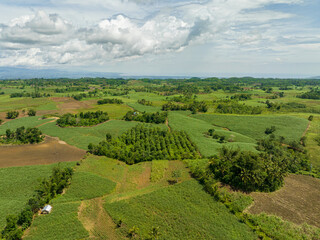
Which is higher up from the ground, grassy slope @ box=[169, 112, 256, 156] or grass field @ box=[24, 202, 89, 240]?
grassy slope @ box=[169, 112, 256, 156]

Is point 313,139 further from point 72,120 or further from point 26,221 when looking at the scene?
point 72,120

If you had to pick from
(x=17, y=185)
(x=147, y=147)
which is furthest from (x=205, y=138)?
(x=17, y=185)

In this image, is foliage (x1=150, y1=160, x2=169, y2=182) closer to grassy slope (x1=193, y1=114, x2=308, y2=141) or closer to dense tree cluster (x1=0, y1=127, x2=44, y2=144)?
dense tree cluster (x1=0, y1=127, x2=44, y2=144)

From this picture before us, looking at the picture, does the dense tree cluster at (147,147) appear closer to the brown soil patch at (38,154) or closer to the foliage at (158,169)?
the foliage at (158,169)

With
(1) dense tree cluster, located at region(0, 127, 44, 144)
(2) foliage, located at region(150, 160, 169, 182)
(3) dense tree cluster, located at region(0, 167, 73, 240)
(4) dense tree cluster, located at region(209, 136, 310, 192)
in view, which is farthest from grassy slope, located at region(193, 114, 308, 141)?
(1) dense tree cluster, located at region(0, 127, 44, 144)

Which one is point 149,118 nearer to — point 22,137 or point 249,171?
point 22,137

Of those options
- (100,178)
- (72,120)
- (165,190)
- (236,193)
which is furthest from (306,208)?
(72,120)
